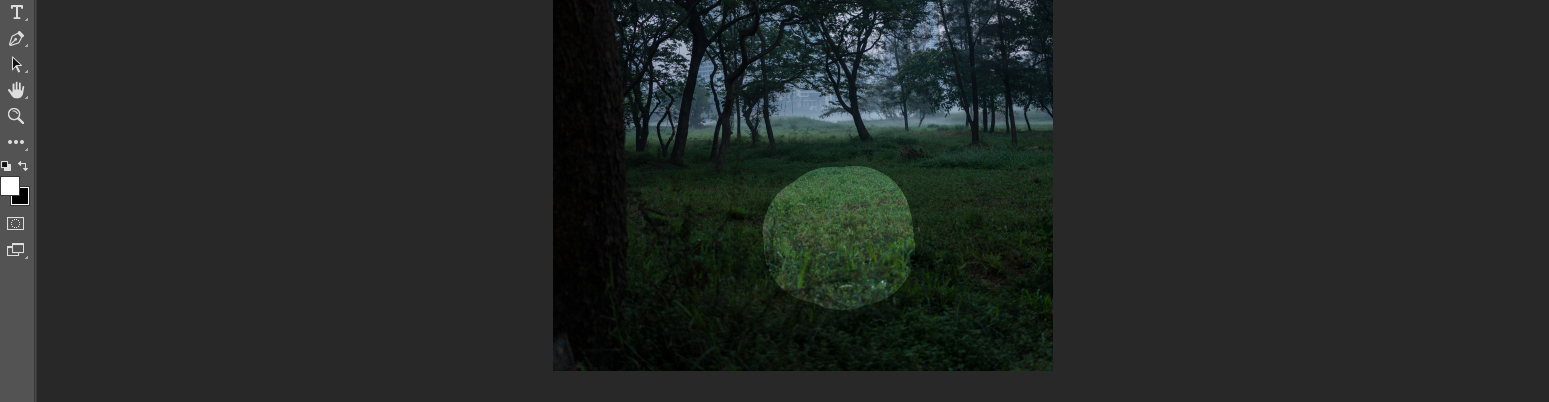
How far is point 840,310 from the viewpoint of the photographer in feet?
10.8

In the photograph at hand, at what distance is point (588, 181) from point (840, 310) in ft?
4.33

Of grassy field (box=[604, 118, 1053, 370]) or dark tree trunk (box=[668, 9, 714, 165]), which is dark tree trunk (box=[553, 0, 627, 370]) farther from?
dark tree trunk (box=[668, 9, 714, 165])

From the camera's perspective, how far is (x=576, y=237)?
2605 millimetres

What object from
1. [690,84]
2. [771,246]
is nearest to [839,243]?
[771,246]

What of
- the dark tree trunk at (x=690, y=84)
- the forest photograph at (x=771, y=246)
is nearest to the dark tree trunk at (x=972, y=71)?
the forest photograph at (x=771, y=246)

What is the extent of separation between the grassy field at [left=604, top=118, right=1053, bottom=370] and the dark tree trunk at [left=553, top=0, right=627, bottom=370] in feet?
0.56

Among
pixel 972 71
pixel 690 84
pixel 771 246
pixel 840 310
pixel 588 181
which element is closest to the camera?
pixel 588 181

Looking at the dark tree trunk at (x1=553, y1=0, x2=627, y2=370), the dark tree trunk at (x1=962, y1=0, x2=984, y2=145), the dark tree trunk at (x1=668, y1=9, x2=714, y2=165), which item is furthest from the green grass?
the dark tree trunk at (x1=962, y1=0, x2=984, y2=145)

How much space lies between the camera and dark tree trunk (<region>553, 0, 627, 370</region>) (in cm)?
252

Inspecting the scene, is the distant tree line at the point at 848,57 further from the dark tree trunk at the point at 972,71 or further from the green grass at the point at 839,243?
the green grass at the point at 839,243

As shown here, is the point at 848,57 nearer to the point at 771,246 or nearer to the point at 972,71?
the point at 972,71
